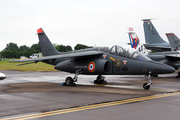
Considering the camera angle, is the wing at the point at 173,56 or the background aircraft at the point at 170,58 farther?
the background aircraft at the point at 170,58

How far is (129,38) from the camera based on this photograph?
49062 mm

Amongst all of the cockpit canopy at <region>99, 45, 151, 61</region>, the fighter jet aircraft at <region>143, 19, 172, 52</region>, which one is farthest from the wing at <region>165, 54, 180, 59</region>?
the fighter jet aircraft at <region>143, 19, 172, 52</region>

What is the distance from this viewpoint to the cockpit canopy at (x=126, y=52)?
13158 millimetres

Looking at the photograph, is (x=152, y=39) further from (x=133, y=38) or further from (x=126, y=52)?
(x=126, y=52)

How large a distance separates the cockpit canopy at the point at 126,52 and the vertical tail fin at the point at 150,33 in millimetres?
30333

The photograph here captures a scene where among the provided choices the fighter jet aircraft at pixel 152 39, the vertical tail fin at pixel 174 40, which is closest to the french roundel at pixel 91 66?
the vertical tail fin at pixel 174 40

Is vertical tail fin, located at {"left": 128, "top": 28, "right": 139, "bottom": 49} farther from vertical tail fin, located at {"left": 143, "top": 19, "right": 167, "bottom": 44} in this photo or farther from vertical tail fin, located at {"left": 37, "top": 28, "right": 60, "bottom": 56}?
vertical tail fin, located at {"left": 37, "top": 28, "right": 60, "bottom": 56}

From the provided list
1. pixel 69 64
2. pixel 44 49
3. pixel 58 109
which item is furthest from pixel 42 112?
pixel 44 49

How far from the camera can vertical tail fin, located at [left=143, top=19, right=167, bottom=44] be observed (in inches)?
1678

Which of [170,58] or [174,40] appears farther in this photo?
[174,40]

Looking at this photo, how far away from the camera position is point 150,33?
43219mm

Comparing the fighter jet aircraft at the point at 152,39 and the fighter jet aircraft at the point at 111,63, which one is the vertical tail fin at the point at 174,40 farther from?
the fighter jet aircraft at the point at 111,63

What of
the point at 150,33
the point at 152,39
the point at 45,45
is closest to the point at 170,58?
the point at 45,45

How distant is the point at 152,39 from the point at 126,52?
31.0 metres
